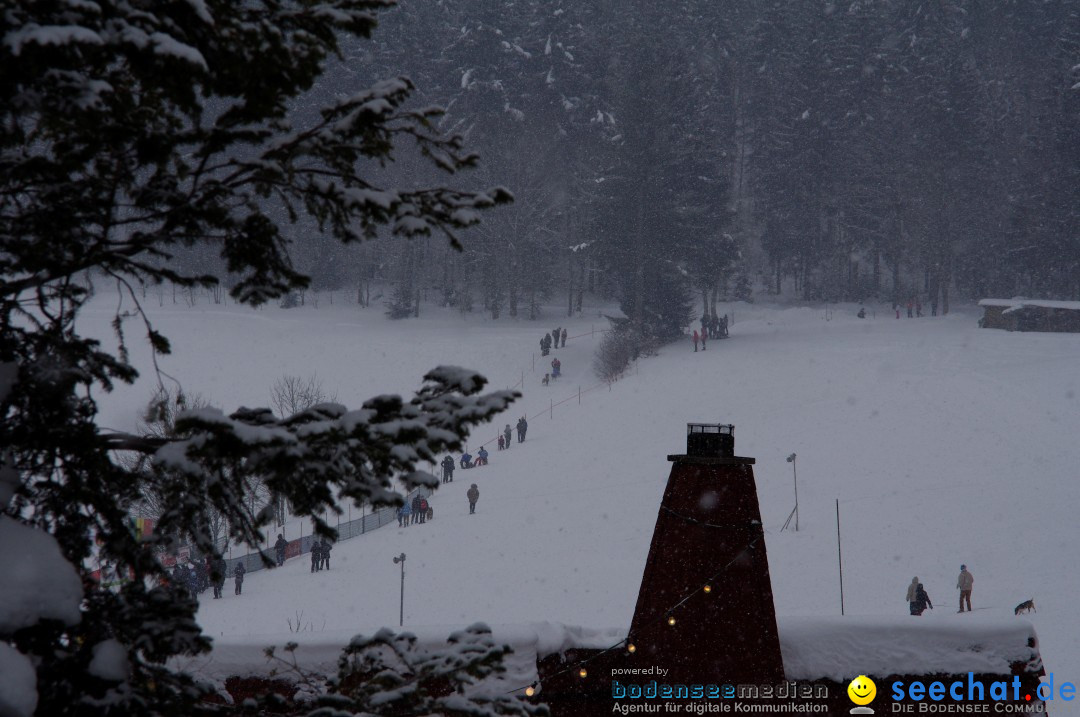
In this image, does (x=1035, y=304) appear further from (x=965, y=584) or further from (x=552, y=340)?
(x=965, y=584)

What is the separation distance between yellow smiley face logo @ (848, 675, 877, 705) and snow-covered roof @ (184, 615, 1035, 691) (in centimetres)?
5

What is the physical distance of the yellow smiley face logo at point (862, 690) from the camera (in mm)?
5672

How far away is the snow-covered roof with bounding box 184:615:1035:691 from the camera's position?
5477 millimetres

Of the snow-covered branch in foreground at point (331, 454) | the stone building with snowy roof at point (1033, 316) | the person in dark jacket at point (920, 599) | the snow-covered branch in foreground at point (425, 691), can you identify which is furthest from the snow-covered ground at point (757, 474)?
the snow-covered branch in foreground at point (331, 454)

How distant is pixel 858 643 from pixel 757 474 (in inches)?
825

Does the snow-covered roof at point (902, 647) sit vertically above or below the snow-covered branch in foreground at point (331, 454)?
below

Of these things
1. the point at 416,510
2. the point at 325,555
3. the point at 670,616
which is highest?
the point at 670,616

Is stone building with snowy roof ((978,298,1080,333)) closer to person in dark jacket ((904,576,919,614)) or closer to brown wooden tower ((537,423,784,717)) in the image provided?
person in dark jacket ((904,576,919,614))

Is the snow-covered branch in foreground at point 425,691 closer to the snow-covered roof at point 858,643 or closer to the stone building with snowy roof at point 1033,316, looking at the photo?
the snow-covered roof at point 858,643

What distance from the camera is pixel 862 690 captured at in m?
5.67

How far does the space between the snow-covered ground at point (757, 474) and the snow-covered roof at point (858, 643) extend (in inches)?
8.5

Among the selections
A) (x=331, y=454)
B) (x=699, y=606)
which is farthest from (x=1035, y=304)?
(x=331, y=454)

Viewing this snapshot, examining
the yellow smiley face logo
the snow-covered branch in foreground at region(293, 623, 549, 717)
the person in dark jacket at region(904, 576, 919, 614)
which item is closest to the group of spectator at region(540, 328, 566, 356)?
the person in dark jacket at region(904, 576, 919, 614)

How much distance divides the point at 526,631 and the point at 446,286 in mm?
53150
